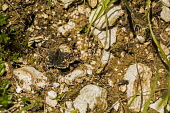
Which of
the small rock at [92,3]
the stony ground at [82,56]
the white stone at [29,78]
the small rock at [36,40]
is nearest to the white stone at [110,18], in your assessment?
the stony ground at [82,56]

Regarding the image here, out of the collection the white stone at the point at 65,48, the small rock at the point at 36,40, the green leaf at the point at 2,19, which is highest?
the green leaf at the point at 2,19

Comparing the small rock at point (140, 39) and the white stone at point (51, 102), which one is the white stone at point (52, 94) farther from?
the small rock at point (140, 39)

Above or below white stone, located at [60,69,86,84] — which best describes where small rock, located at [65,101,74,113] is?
below

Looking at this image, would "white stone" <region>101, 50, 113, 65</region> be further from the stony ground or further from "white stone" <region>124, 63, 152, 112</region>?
"white stone" <region>124, 63, 152, 112</region>

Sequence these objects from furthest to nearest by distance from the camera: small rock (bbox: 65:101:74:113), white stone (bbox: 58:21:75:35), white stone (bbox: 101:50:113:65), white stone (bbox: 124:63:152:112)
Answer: white stone (bbox: 58:21:75:35) → white stone (bbox: 101:50:113:65) → white stone (bbox: 124:63:152:112) → small rock (bbox: 65:101:74:113)

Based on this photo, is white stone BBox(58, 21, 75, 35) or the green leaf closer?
the green leaf

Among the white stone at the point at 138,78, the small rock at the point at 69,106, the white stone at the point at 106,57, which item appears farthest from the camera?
the white stone at the point at 106,57

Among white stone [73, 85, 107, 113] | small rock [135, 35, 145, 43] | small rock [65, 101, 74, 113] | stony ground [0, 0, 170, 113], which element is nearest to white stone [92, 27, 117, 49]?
stony ground [0, 0, 170, 113]

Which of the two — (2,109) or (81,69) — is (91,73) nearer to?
(81,69)
